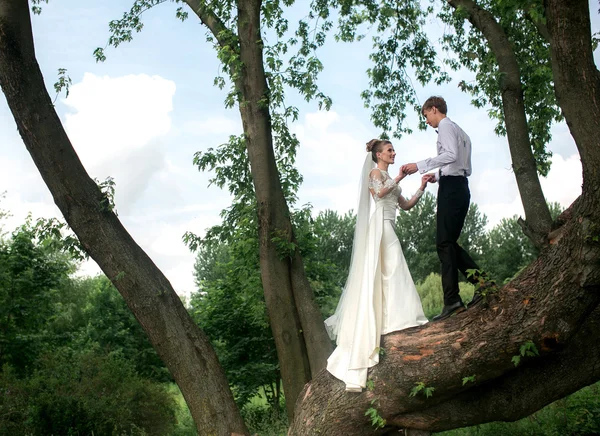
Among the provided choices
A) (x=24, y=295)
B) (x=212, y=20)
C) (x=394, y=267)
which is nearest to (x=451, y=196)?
(x=394, y=267)

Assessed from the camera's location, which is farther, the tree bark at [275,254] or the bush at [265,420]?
the bush at [265,420]

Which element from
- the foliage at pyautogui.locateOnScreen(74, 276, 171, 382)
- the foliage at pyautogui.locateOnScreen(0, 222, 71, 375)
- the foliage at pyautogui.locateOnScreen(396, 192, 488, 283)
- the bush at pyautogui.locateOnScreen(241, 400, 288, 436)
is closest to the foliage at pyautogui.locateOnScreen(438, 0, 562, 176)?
the bush at pyautogui.locateOnScreen(241, 400, 288, 436)

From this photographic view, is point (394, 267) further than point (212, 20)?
No

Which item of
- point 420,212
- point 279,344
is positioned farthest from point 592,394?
point 420,212

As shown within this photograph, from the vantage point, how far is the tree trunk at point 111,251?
27.9ft

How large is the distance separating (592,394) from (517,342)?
18.5ft

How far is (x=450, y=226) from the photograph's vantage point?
23.0ft

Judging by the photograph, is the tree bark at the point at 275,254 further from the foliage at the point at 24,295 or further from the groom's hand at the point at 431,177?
the foliage at the point at 24,295

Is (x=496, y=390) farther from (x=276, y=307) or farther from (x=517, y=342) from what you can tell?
(x=276, y=307)

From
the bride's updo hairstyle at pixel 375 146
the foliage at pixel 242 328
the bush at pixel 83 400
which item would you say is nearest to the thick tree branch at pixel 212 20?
the bride's updo hairstyle at pixel 375 146

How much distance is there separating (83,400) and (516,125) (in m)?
11.0

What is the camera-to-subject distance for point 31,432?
13883mm

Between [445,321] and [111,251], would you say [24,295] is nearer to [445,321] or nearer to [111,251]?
[111,251]

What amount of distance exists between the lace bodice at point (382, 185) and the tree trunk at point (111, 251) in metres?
3.13
